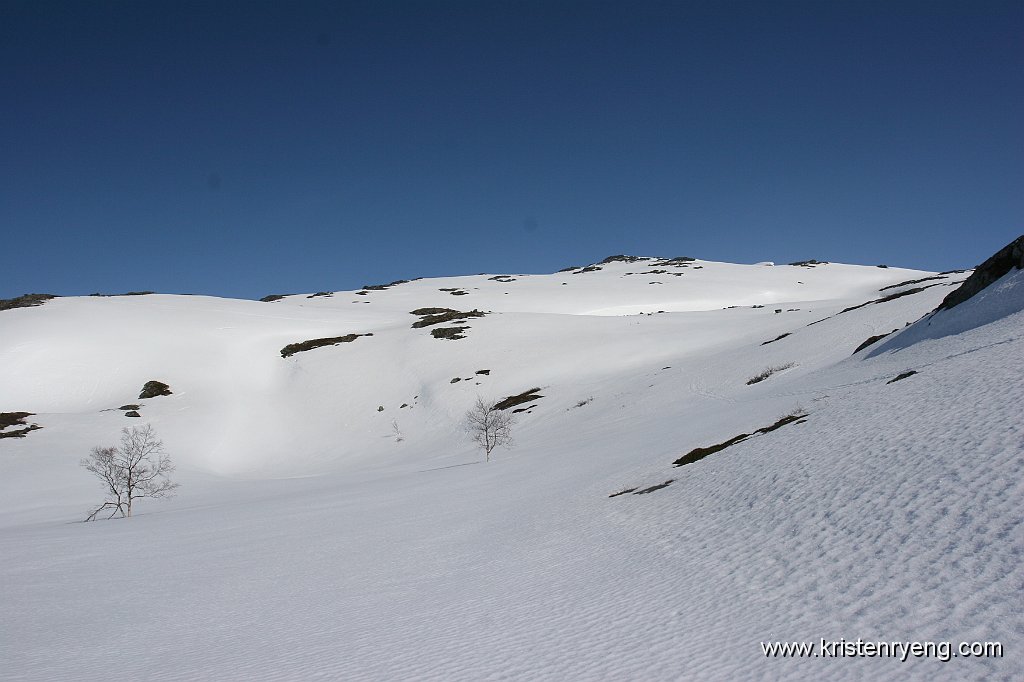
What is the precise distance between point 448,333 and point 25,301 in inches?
3037

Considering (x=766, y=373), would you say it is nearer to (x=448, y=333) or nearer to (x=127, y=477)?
(x=127, y=477)

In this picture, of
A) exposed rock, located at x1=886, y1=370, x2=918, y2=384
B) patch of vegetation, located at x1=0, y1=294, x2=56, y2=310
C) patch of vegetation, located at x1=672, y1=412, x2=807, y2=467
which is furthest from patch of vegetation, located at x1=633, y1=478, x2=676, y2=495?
patch of vegetation, located at x1=0, y1=294, x2=56, y2=310

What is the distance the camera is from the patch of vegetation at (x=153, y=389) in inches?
2352

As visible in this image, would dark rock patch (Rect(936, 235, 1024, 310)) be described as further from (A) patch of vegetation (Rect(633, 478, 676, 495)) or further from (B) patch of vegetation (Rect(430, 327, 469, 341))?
(B) patch of vegetation (Rect(430, 327, 469, 341))

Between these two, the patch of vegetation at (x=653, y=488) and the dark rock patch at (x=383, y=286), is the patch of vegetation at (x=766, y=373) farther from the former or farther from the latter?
the dark rock patch at (x=383, y=286)

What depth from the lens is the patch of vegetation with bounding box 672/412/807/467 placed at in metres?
14.7

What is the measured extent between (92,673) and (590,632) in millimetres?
6863

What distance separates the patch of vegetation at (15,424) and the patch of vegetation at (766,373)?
57.1 m

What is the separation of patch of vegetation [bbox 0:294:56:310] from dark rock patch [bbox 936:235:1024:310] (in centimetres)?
11813

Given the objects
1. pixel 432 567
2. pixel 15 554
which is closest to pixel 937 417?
pixel 432 567

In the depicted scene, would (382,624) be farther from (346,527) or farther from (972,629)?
(346,527)

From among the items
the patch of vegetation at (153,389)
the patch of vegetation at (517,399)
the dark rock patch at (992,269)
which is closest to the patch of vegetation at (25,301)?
the patch of vegetation at (153,389)

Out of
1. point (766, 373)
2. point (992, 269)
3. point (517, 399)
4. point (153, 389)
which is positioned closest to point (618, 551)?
point (992, 269)

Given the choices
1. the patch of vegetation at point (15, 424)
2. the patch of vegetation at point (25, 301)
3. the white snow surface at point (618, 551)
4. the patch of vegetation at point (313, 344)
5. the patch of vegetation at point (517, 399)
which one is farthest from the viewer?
the patch of vegetation at point (25, 301)
